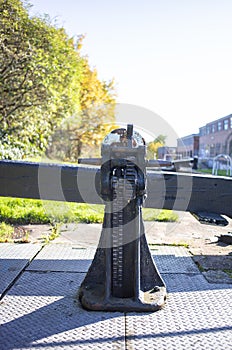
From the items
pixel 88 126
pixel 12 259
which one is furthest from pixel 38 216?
pixel 88 126

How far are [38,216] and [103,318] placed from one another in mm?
3016

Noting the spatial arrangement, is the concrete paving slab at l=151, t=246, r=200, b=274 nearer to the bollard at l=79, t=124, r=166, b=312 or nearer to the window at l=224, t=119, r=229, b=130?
the bollard at l=79, t=124, r=166, b=312

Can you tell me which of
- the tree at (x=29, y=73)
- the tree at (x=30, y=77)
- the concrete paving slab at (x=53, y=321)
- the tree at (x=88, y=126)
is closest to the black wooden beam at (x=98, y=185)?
the concrete paving slab at (x=53, y=321)

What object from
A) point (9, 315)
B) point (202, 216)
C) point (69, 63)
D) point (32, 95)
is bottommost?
point (9, 315)

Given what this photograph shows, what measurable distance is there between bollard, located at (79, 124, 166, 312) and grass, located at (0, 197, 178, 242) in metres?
1.61

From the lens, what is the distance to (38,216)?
504 cm

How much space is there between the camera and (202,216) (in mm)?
3221

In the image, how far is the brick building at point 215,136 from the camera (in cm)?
4794

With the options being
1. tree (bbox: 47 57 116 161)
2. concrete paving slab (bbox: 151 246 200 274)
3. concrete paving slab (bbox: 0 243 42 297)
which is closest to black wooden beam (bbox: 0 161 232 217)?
concrete paving slab (bbox: 151 246 200 274)

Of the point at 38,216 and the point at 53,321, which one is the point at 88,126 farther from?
the point at 53,321

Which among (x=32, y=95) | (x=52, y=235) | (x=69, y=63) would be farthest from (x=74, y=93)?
(x=52, y=235)

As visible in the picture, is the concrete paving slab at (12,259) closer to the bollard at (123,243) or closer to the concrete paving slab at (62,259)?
the concrete paving slab at (62,259)

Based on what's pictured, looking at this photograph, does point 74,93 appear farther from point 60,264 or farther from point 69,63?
point 60,264

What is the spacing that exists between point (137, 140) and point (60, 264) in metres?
1.31
